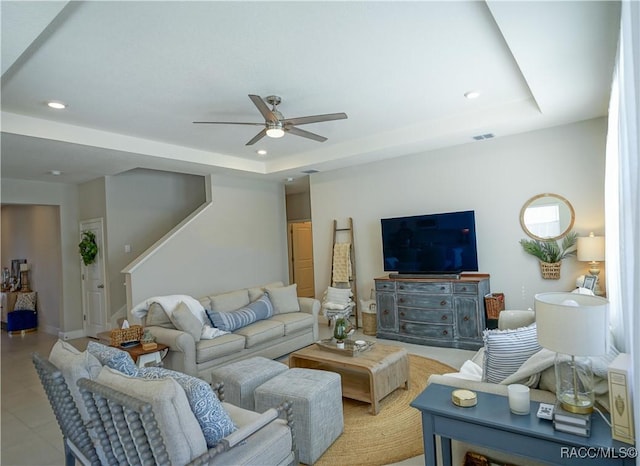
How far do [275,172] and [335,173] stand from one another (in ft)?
3.41

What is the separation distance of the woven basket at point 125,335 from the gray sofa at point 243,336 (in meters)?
0.24

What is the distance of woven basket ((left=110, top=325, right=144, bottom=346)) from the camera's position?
346cm

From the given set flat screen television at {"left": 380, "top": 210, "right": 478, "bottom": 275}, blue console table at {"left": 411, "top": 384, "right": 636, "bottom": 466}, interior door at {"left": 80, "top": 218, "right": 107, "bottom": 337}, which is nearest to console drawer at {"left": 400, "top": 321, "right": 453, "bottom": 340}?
flat screen television at {"left": 380, "top": 210, "right": 478, "bottom": 275}

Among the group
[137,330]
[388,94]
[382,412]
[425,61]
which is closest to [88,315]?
[137,330]

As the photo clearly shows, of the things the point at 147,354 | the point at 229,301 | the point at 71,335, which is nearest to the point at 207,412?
the point at 147,354

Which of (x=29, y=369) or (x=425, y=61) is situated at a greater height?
(x=425, y=61)

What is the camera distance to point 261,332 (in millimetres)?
4320

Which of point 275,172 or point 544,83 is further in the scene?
point 275,172

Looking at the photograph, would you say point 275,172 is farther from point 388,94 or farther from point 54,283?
Answer: point 54,283

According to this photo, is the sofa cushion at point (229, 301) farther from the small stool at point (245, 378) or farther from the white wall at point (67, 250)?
the white wall at point (67, 250)

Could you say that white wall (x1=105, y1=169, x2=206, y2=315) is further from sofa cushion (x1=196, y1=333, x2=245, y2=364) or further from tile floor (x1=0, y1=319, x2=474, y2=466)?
sofa cushion (x1=196, y1=333, x2=245, y2=364)

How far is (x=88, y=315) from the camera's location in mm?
6504

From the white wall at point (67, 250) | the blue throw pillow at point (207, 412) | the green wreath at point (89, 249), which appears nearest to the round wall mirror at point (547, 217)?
the blue throw pillow at point (207, 412)

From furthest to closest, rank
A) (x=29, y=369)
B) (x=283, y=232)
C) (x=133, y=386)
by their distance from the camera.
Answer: (x=283, y=232)
(x=29, y=369)
(x=133, y=386)
